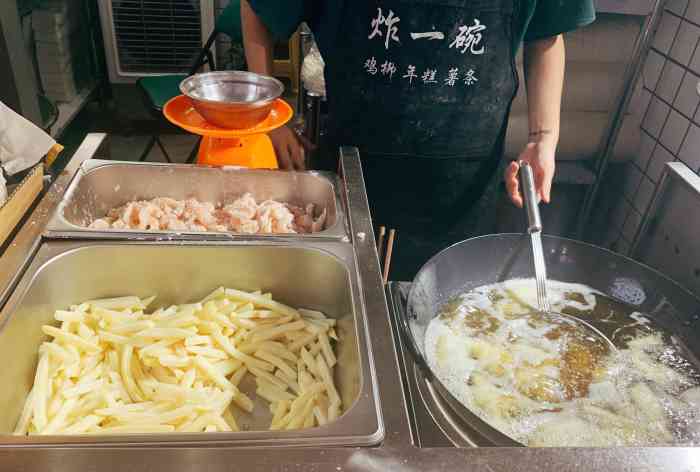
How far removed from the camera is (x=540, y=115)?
1928mm

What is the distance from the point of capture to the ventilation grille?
4.95m

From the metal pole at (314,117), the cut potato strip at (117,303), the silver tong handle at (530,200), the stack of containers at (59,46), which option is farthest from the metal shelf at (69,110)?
the silver tong handle at (530,200)

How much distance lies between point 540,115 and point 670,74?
4.99 ft

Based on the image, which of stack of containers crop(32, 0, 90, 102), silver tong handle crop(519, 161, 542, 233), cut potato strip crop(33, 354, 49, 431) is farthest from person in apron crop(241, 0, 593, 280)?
stack of containers crop(32, 0, 90, 102)

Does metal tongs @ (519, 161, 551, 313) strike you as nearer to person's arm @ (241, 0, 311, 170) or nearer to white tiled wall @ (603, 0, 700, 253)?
person's arm @ (241, 0, 311, 170)

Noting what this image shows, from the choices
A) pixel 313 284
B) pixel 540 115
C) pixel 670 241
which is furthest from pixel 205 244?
pixel 670 241

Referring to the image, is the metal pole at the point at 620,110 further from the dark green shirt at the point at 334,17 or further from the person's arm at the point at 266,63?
the person's arm at the point at 266,63

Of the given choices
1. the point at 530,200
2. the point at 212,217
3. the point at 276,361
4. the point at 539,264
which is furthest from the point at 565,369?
the point at 212,217

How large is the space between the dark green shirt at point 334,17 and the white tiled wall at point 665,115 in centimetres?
113

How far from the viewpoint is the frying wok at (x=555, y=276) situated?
1.21 meters

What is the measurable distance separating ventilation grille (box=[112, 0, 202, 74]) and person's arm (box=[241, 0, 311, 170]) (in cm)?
348

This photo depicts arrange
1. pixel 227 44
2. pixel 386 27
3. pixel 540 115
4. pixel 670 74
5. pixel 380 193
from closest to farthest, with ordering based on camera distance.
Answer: pixel 386 27, pixel 540 115, pixel 380 193, pixel 670 74, pixel 227 44

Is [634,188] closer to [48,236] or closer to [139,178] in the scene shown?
[139,178]

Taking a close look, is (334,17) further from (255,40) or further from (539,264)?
(539,264)
